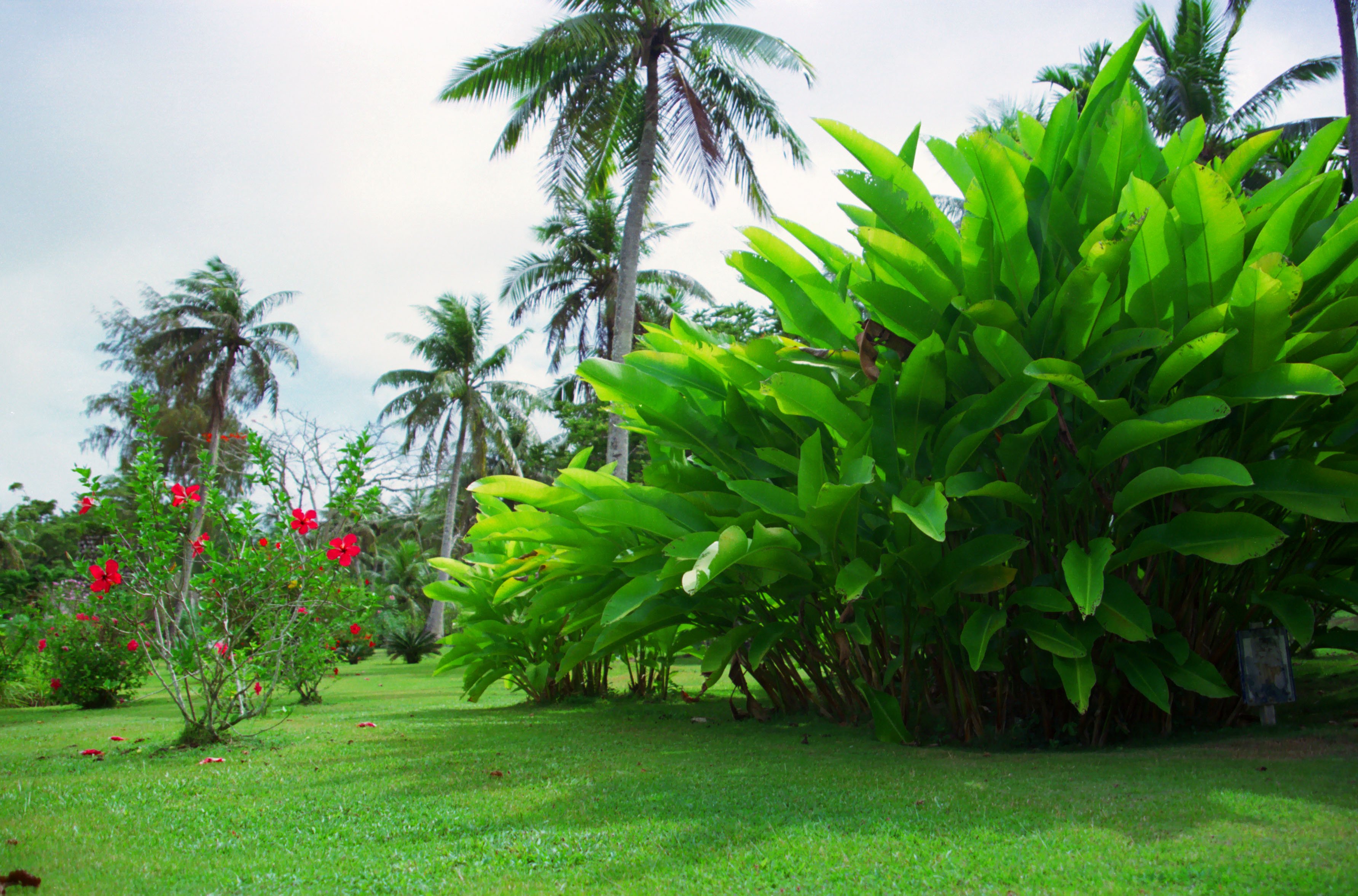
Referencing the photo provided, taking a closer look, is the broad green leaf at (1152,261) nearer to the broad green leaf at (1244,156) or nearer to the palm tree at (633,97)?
the broad green leaf at (1244,156)

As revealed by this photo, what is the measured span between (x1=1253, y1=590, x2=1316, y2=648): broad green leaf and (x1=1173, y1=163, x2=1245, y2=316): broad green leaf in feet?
4.31

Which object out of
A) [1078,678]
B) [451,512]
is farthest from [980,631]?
[451,512]

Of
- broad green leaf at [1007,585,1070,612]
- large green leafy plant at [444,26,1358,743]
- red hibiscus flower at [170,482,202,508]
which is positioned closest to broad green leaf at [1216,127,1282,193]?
large green leafy plant at [444,26,1358,743]

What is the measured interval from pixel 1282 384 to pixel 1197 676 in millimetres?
1293

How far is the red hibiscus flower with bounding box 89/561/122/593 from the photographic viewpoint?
446 cm

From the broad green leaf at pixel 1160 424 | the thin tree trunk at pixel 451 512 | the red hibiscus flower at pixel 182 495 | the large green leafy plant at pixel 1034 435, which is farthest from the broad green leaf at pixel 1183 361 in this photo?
the thin tree trunk at pixel 451 512

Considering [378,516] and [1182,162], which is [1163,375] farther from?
[378,516]

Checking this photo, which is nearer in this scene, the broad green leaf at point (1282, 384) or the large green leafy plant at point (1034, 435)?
the broad green leaf at point (1282, 384)

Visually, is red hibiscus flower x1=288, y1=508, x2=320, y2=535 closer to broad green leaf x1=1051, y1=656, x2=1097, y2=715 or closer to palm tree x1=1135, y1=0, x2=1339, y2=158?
broad green leaf x1=1051, y1=656, x2=1097, y2=715

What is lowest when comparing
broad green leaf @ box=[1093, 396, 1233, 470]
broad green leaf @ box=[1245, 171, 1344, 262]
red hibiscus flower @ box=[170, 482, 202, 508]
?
red hibiscus flower @ box=[170, 482, 202, 508]

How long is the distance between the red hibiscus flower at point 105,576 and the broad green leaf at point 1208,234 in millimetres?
5600

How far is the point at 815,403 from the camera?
3627 mm

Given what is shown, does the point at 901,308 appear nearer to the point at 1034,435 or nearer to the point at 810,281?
the point at 810,281

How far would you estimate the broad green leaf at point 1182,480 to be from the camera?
3045mm
